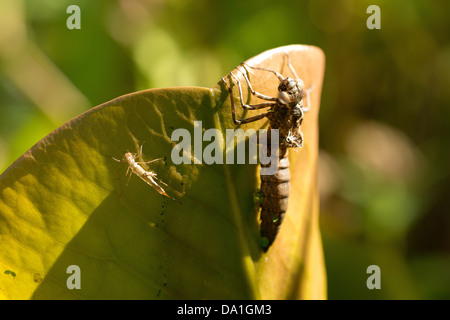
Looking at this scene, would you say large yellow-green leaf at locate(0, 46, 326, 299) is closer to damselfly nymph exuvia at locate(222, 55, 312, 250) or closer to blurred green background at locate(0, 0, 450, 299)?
damselfly nymph exuvia at locate(222, 55, 312, 250)

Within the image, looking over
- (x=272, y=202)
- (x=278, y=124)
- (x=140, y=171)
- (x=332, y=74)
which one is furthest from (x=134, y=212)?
(x=332, y=74)

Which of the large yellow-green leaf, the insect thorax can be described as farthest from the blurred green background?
the large yellow-green leaf

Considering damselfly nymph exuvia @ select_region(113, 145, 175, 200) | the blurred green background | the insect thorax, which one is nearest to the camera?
damselfly nymph exuvia @ select_region(113, 145, 175, 200)

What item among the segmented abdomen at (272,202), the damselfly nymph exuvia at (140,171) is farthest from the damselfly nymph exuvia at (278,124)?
the damselfly nymph exuvia at (140,171)

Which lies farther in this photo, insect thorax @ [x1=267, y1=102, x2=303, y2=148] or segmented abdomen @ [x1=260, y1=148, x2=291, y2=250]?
insect thorax @ [x1=267, y1=102, x2=303, y2=148]

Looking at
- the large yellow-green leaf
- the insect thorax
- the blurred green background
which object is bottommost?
the large yellow-green leaf
